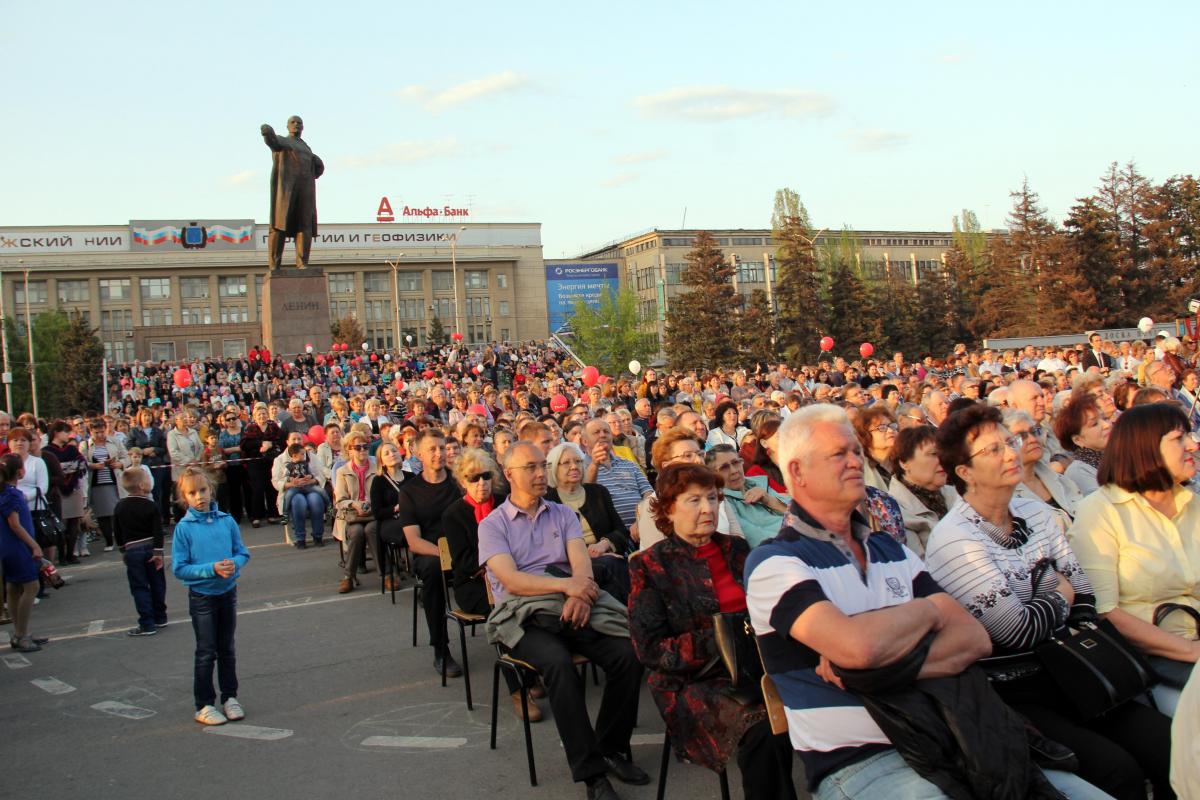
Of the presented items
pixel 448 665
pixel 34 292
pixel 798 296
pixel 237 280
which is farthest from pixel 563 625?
pixel 34 292

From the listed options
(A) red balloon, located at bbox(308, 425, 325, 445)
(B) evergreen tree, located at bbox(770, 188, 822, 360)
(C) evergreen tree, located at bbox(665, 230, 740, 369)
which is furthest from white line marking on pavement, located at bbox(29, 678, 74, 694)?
(B) evergreen tree, located at bbox(770, 188, 822, 360)

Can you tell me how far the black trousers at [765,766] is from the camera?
3.90m

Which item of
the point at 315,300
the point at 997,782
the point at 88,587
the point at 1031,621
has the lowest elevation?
the point at 88,587

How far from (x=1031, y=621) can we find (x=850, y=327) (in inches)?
2144

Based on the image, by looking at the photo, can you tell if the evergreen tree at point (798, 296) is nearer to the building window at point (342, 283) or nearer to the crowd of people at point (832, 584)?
the crowd of people at point (832, 584)

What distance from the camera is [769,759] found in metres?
3.91

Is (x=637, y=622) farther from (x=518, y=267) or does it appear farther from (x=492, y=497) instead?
(x=518, y=267)

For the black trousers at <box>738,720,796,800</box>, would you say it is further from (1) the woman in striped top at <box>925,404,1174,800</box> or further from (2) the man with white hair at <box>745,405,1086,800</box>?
(1) the woman in striped top at <box>925,404,1174,800</box>

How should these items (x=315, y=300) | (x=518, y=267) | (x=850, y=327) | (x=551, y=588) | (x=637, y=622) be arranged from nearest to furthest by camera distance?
(x=637, y=622)
(x=551, y=588)
(x=315, y=300)
(x=850, y=327)
(x=518, y=267)

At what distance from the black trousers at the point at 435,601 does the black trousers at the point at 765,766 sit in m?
3.46

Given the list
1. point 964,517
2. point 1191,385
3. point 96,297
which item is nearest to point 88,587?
point 964,517

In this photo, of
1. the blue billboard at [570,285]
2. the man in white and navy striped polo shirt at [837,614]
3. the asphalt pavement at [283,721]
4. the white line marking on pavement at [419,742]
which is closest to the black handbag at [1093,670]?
the man in white and navy striped polo shirt at [837,614]

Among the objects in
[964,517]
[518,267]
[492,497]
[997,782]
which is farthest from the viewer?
[518,267]

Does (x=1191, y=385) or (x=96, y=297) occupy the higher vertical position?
(x=96, y=297)
